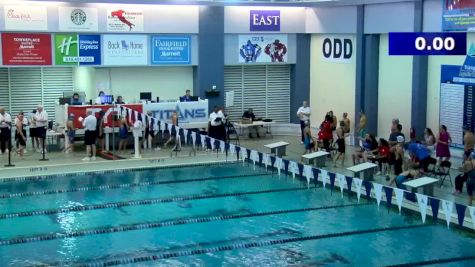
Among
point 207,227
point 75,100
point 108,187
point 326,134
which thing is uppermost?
point 75,100

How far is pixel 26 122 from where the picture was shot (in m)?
18.6

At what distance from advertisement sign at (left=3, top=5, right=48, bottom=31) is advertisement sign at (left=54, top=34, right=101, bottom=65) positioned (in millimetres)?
597

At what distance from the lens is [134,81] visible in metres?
21.5

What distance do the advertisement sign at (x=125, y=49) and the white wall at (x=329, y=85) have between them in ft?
17.2

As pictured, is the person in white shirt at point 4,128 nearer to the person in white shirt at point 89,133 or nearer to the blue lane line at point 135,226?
the person in white shirt at point 89,133

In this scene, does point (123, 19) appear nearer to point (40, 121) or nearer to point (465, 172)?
point (40, 121)

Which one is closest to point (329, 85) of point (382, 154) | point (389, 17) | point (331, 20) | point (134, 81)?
point (331, 20)

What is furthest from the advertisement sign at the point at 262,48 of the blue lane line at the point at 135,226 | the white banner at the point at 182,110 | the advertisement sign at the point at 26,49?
the blue lane line at the point at 135,226

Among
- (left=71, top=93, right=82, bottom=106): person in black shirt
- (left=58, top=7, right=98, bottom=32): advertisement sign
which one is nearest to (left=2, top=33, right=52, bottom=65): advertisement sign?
(left=58, top=7, right=98, bottom=32): advertisement sign

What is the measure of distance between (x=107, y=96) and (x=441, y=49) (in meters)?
9.27

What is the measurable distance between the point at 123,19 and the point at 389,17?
23.6 feet

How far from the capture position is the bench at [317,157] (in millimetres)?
16484

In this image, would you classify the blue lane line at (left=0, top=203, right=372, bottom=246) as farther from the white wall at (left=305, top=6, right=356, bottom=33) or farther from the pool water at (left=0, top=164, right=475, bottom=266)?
the white wall at (left=305, top=6, right=356, bottom=33)

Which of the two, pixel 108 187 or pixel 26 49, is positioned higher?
pixel 26 49
